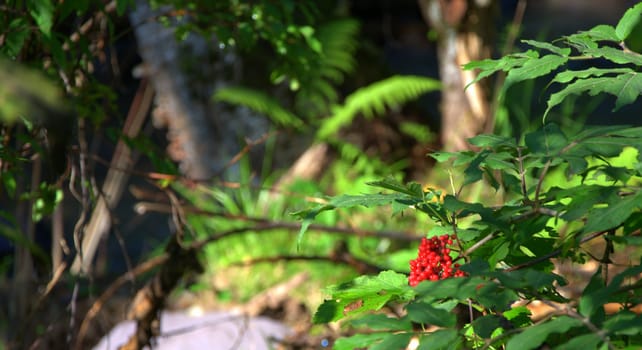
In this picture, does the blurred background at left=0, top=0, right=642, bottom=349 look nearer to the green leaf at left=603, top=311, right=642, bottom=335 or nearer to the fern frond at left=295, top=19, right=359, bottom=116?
the fern frond at left=295, top=19, right=359, bottom=116

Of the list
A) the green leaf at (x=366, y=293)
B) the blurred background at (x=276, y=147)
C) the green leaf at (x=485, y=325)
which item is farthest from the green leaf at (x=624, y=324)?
the blurred background at (x=276, y=147)

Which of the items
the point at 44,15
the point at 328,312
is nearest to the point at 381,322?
the point at 328,312

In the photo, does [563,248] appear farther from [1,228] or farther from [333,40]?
[333,40]

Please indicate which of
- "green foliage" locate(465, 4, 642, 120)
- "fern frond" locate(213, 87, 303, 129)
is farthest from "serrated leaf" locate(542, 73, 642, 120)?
"fern frond" locate(213, 87, 303, 129)

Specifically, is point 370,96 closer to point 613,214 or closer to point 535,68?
point 535,68

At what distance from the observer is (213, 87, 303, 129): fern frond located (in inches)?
176

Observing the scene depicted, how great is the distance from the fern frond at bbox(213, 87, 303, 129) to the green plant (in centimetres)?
314

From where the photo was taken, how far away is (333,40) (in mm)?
5102

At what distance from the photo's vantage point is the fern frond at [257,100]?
4480 mm

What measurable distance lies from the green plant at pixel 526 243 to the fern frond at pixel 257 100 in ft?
10.3

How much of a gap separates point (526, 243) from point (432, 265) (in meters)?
0.19

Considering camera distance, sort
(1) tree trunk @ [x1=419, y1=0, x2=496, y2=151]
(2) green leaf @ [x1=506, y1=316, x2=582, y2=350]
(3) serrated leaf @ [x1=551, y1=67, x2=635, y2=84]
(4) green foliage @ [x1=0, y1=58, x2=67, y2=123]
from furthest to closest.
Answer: (1) tree trunk @ [x1=419, y1=0, x2=496, y2=151], (3) serrated leaf @ [x1=551, y1=67, x2=635, y2=84], (2) green leaf @ [x1=506, y1=316, x2=582, y2=350], (4) green foliage @ [x1=0, y1=58, x2=67, y2=123]

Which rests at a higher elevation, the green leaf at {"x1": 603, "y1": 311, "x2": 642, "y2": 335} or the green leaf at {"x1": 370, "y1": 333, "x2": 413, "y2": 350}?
the green leaf at {"x1": 603, "y1": 311, "x2": 642, "y2": 335}

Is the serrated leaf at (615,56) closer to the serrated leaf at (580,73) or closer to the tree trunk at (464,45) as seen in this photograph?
the serrated leaf at (580,73)
